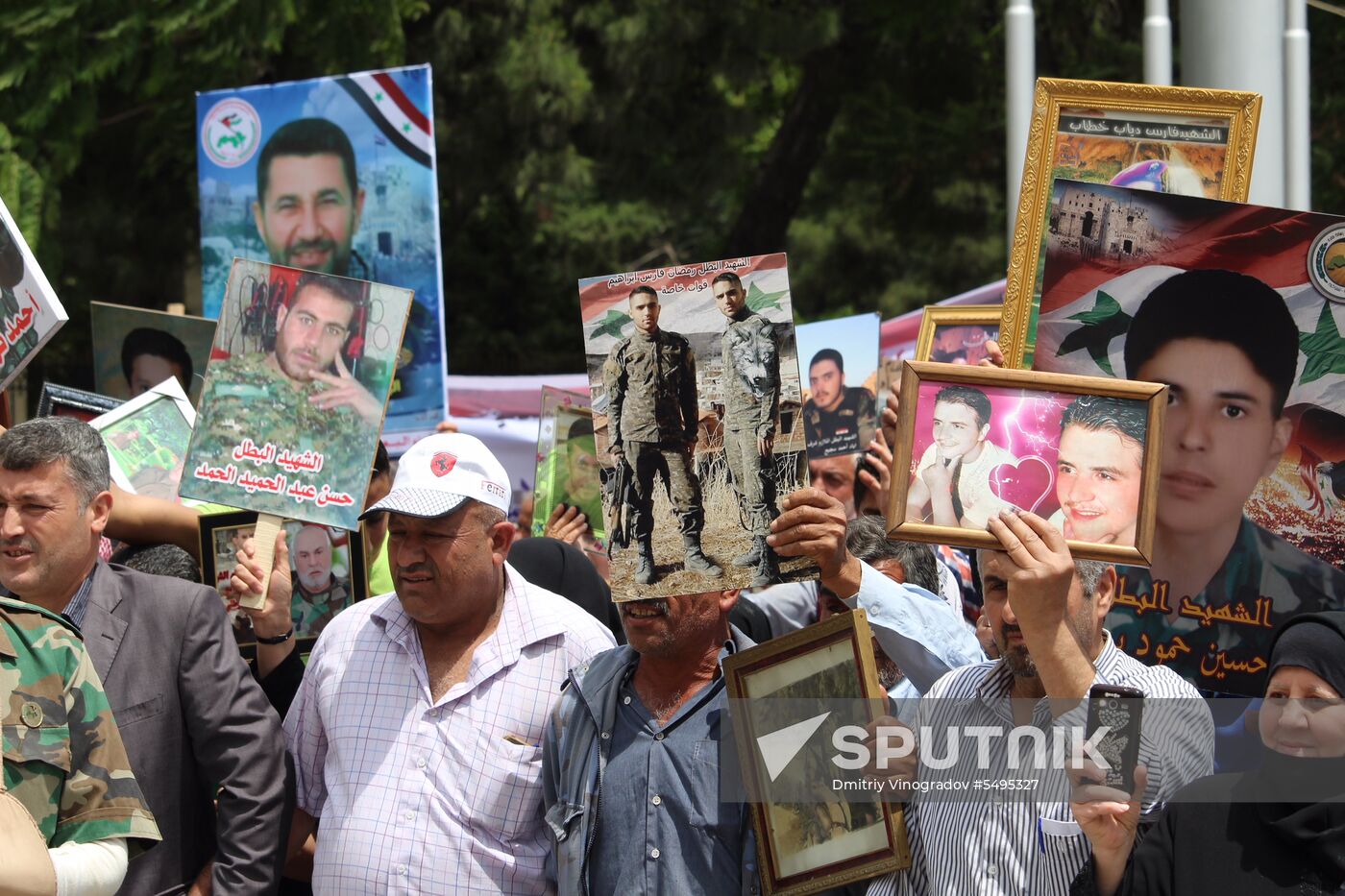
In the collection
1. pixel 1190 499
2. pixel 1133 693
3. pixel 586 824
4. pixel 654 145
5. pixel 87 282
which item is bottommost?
pixel 586 824

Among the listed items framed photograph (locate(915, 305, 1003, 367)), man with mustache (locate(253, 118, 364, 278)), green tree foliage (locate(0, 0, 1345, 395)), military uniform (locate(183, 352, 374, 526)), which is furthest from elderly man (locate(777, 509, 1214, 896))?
green tree foliage (locate(0, 0, 1345, 395))

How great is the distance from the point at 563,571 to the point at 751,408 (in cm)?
166

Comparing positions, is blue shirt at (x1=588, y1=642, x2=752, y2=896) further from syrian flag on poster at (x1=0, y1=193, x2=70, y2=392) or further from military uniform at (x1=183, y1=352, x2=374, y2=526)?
syrian flag on poster at (x1=0, y1=193, x2=70, y2=392)

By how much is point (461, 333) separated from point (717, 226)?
565 centimetres

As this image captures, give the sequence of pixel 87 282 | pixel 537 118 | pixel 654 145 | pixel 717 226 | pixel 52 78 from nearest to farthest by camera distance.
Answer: pixel 52 78, pixel 87 282, pixel 537 118, pixel 654 145, pixel 717 226

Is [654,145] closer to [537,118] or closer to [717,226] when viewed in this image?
[537,118]

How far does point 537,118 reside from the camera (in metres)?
14.3

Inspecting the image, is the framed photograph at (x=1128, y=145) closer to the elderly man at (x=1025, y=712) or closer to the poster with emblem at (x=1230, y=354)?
the poster with emblem at (x=1230, y=354)

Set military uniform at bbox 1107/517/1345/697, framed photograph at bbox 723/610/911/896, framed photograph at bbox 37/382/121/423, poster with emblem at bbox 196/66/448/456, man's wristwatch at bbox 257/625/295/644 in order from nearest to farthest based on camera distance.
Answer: framed photograph at bbox 723/610/911/896
military uniform at bbox 1107/517/1345/697
man's wristwatch at bbox 257/625/295/644
framed photograph at bbox 37/382/121/423
poster with emblem at bbox 196/66/448/456

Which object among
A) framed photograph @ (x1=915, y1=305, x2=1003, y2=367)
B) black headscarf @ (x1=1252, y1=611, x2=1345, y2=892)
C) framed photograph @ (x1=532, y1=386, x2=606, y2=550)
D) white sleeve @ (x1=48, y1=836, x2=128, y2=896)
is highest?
framed photograph @ (x1=915, y1=305, x2=1003, y2=367)

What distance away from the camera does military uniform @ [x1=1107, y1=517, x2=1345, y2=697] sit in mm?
3549

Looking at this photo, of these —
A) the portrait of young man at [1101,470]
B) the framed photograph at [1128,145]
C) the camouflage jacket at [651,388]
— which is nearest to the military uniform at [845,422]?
the framed photograph at [1128,145]

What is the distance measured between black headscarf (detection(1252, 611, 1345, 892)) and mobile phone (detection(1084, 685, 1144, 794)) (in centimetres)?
29

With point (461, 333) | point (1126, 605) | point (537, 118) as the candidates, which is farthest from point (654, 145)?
point (1126, 605)
